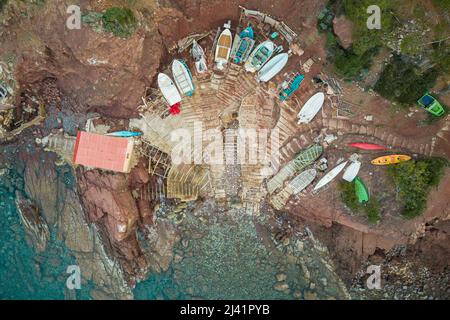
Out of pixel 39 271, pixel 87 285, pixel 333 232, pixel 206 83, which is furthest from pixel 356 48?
pixel 39 271

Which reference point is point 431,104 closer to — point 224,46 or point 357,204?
point 357,204

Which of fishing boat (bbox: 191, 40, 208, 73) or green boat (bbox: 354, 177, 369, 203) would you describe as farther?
fishing boat (bbox: 191, 40, 208, 73)

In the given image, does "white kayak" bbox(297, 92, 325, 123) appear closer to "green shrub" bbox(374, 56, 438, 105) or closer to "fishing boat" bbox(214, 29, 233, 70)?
"green shrub" bbox(374, 56, 438, 105)

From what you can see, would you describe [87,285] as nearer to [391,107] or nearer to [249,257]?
[249,257]

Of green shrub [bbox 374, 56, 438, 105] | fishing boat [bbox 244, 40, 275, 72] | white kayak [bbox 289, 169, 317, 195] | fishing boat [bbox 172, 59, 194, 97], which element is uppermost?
fishing boat [bbox 244, 40, 275, 72]

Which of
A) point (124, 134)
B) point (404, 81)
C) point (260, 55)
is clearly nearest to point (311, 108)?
point (260, 55)

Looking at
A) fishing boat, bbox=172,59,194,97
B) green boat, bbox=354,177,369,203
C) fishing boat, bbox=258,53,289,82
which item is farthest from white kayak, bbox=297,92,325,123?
fishing boat, bbox=172,59,194,97
